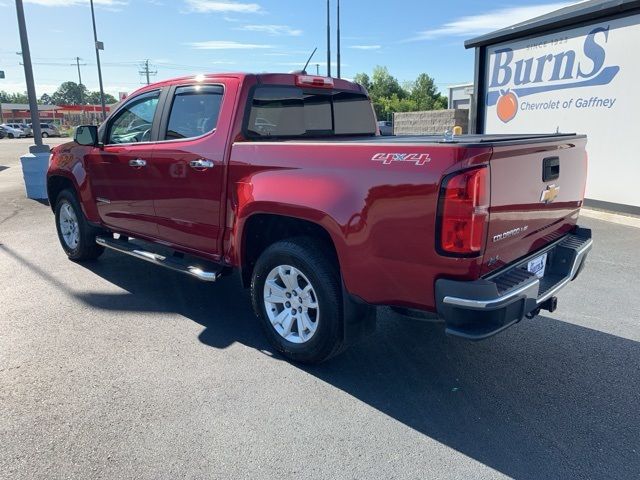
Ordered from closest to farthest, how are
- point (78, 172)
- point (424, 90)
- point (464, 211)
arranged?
point (464, 211)
point (78, 172)
point (424, 90)

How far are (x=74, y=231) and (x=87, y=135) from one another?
148 cm

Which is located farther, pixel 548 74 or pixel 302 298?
pixel 548 74

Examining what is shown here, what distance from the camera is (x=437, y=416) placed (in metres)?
3.01

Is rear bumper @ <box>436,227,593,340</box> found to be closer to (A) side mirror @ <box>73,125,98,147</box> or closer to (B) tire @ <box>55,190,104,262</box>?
(A) side mirror @ <box>73,125,98,147</box>

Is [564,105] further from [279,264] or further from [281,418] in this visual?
[281,418]

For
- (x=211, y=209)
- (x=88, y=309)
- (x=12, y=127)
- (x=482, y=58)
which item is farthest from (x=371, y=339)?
(x=12, y=127)

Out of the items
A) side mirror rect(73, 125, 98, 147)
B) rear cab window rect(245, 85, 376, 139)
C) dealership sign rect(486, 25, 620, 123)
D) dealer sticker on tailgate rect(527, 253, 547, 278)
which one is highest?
dealership sign rect(486, 25, 620, 123)

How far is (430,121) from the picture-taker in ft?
58.5

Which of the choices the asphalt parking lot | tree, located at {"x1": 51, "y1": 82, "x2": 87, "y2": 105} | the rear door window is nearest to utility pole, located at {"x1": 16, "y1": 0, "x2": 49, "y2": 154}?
the asphalt parking lot

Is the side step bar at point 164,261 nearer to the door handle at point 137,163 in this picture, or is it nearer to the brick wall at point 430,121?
the door handle at point 137,163

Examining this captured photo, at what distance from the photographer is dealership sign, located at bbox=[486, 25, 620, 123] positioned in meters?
8.97

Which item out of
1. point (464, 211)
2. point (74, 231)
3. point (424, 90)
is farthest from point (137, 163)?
point (424, 90)

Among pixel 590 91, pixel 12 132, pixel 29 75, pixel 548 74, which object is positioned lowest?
pixel 12 132

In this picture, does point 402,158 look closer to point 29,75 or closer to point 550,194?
point 550,194
